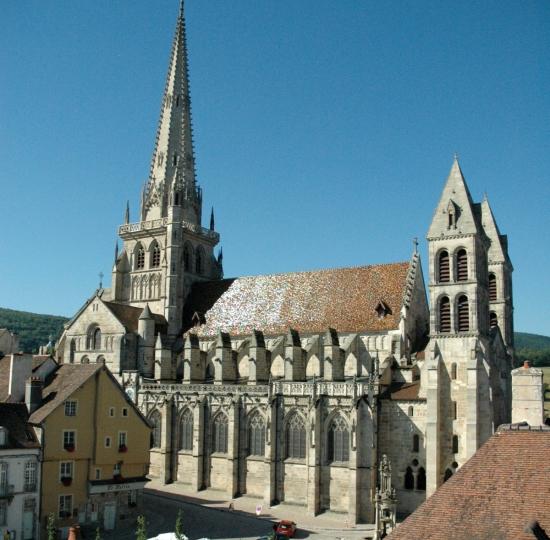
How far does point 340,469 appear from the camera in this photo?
45.0 meters

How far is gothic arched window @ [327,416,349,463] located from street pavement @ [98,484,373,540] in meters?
3.76

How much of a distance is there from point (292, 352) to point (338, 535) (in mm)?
14822

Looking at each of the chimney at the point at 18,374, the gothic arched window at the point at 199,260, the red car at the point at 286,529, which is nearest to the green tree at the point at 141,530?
the red car at the point at 286,529

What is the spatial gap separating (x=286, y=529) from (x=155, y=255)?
35438 mm

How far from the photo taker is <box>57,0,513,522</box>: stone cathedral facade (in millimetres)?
44781

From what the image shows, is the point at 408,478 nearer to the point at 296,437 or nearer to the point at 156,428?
the point at 296,437

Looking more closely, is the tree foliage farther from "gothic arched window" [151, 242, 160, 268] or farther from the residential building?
the residential building

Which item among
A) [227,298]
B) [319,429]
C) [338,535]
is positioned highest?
[227,298]

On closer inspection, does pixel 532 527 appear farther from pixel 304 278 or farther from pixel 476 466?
pixel 304 278

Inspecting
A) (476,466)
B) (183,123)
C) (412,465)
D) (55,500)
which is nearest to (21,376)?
(55,500)

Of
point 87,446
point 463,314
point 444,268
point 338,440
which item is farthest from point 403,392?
point 87,446

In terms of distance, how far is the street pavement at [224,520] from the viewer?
127ft

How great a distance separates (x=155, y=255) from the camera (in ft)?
222

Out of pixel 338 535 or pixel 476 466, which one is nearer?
pixel 476 466
